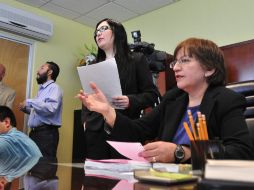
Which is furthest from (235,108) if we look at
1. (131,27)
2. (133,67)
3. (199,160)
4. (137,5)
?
(131,27)

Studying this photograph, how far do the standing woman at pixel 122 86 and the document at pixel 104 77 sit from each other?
1.8 inches

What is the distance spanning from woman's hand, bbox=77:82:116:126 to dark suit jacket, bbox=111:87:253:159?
0.03m

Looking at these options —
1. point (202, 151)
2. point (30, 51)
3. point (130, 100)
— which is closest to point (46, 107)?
point (30, 51)

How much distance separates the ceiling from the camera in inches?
142

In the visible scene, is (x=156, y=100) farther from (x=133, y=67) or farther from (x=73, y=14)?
(x=73, y=14)

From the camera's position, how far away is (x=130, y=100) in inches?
51.9

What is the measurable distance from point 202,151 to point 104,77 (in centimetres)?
68

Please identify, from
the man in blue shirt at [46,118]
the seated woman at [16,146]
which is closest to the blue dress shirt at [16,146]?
the seated woman at [16,146]

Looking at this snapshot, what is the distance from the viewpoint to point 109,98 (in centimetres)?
128

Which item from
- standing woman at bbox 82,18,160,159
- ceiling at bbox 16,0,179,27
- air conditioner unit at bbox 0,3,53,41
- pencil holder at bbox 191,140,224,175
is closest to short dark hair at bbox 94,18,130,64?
standing woman at bbox 82,18,160,159

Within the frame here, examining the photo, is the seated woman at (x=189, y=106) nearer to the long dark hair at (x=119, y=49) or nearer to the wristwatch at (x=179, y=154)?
the wristwatch at (x=179, y=154)

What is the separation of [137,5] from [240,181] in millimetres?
3487

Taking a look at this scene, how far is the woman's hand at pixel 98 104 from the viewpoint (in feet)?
3.53

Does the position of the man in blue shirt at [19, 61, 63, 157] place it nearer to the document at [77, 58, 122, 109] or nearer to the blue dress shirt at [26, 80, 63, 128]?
the blue dress shirt at [26, 80, 63, 128]
